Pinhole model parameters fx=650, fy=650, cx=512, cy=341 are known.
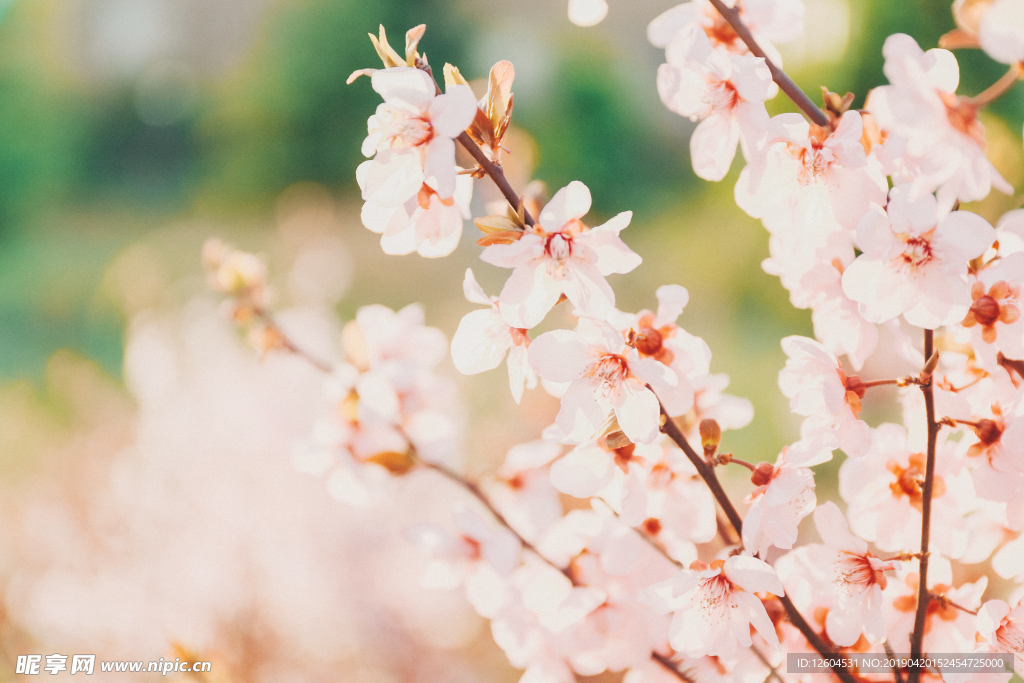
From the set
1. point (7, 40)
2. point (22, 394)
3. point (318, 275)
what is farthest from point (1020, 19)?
point (7, 40)

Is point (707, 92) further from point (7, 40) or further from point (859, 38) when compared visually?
point (7, 40)

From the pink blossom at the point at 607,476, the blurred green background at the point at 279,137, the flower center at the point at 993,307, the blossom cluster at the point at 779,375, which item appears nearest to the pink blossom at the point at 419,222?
the blossom cluster at the point at 779,375

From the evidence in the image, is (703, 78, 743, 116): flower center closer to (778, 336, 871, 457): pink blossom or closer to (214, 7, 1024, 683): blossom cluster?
(214, 7, 1024, 683): blossom cluster

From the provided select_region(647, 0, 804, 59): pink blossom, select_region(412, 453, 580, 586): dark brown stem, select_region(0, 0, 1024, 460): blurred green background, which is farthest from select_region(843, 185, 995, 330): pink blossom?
select_region(0, 0, 1024, 460): blurred green background

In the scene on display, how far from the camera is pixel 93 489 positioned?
0.90 m

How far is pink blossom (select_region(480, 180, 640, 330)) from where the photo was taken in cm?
25

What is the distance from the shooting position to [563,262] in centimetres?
26

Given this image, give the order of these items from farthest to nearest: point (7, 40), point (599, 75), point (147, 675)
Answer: point (7, 40) < point (599, 75) < point (147, 675)

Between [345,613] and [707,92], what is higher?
[707,92]

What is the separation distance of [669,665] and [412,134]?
0.31m

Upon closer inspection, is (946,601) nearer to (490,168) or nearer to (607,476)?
(607,476)

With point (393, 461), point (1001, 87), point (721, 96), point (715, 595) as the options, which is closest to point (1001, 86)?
point (1001, 87)

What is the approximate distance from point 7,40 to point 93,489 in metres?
5.10

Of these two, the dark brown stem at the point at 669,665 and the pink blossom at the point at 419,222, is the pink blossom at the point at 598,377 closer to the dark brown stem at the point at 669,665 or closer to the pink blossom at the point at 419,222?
the pink blossom at the point at 419,222
